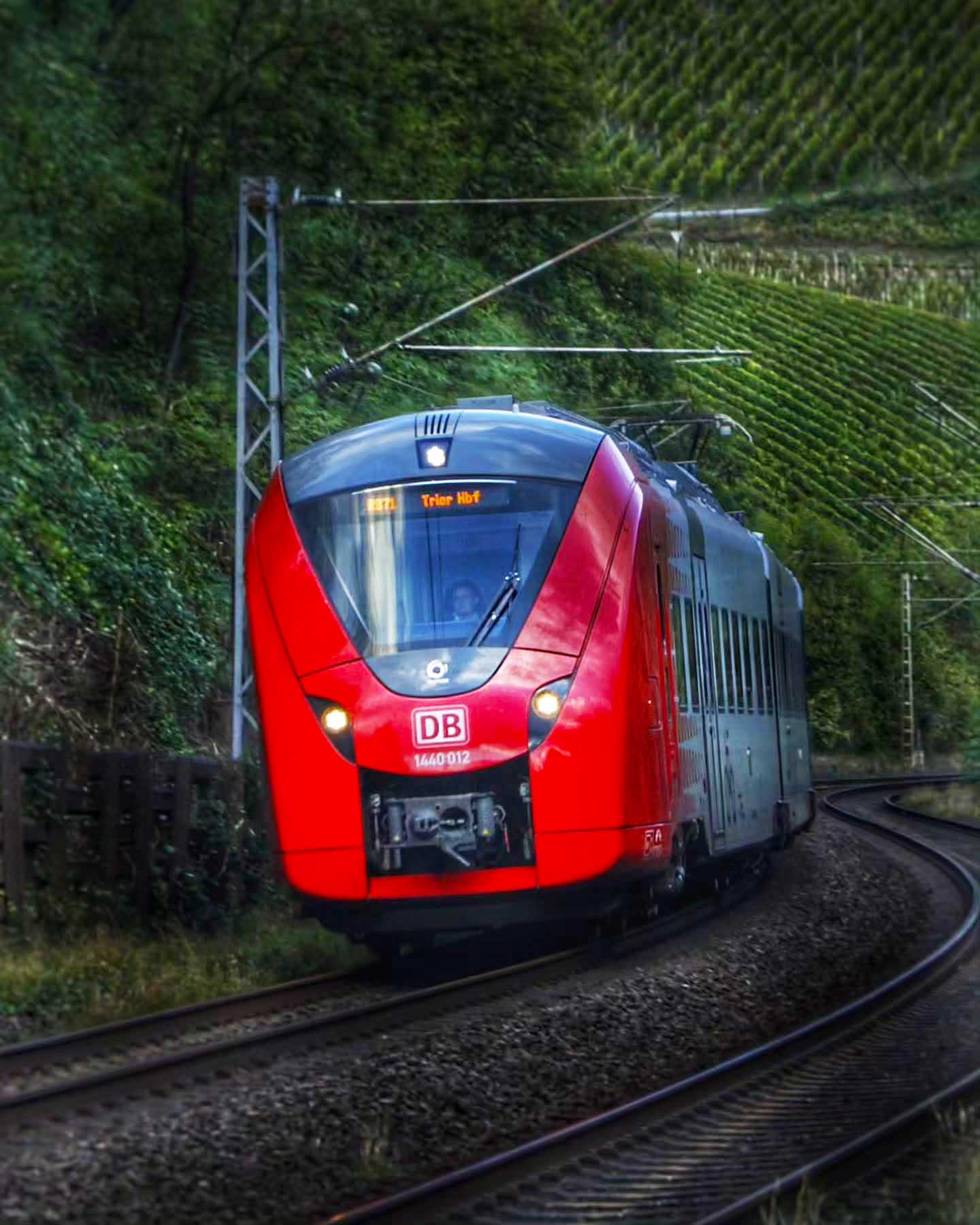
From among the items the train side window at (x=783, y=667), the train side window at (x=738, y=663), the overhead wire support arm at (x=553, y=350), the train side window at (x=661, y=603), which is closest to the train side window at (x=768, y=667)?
the train side window at (x=783, y=667)

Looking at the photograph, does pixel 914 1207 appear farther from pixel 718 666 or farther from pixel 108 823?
pixel 718 666

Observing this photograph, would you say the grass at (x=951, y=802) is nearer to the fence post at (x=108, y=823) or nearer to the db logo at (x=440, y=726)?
the fence post at (x=108, y=823)

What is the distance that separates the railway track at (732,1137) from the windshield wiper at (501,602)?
2890 mm

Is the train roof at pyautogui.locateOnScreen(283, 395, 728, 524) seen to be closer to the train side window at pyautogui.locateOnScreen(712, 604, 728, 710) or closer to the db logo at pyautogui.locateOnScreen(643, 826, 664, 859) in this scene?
the db logo at pyautogui.locateOnScreen(643, 826, 664, 859)

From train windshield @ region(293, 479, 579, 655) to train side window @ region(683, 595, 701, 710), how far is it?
2.52 m

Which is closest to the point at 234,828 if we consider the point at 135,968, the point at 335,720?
the point at 135,968

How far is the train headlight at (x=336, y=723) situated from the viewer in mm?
11977

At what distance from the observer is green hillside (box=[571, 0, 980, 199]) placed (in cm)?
7312

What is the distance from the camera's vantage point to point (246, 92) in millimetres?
24188

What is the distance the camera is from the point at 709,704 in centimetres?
1566

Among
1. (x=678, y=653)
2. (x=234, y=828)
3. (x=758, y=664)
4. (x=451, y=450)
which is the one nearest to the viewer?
(x=451, y=450)

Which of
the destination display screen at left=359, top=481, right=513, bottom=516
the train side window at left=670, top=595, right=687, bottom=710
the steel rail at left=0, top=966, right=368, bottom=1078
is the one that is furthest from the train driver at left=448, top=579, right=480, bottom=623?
the steel rail at left=0, top=966, right=368, bottom=1078

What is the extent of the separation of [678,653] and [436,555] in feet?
8.21

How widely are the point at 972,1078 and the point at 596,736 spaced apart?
3.31 meters
